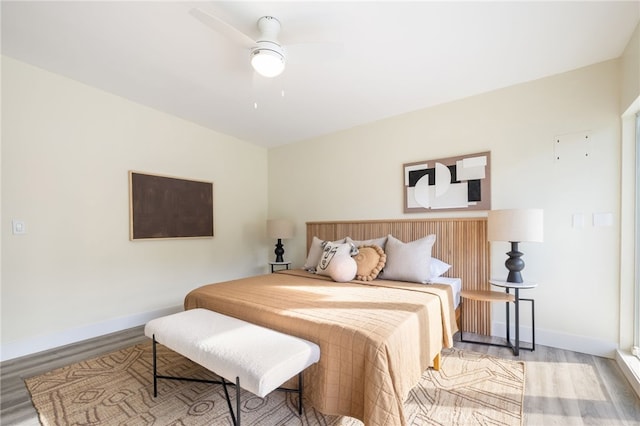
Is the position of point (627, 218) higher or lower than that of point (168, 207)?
lower

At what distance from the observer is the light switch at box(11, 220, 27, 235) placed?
2467 mm

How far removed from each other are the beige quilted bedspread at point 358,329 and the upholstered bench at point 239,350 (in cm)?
10

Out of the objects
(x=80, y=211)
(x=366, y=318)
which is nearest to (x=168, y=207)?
(x=80, y=211)

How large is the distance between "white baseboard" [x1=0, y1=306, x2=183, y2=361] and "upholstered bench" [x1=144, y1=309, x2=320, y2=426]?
1.56 meters

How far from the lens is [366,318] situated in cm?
170

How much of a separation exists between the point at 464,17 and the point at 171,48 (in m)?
2.19

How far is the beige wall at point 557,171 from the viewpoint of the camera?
2369 millimetres

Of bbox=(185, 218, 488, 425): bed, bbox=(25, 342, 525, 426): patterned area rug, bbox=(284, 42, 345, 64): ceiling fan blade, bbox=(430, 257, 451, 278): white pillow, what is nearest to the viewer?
bbox=(185, 218, 488, 425): bed

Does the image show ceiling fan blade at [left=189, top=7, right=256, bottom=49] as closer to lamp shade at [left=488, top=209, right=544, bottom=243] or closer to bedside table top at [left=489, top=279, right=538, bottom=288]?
lamp shade at [left=488, top=209, right=544, bottom=243]

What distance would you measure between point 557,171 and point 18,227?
15.8 ft

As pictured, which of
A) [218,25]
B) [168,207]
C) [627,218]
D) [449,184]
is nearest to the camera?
[218,25]

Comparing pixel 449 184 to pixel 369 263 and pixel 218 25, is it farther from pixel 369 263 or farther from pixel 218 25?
pixel 218 25

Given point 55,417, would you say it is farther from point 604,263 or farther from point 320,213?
point 604,263

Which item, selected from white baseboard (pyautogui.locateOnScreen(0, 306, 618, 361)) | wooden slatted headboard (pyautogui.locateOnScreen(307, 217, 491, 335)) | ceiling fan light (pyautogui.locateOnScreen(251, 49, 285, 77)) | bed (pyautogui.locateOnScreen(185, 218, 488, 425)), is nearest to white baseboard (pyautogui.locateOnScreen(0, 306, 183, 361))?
white baseboard (pyautogui.locateOnScreen(0, 306, 618, 361))
